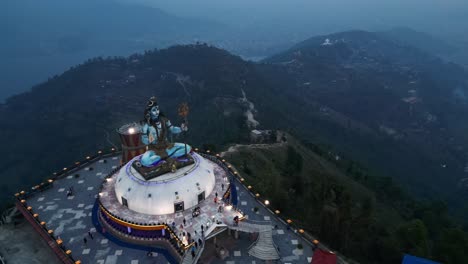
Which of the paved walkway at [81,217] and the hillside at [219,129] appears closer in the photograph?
the paved walkway at [81,217]

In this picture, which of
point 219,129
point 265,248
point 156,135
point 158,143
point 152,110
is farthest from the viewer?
point 219,129

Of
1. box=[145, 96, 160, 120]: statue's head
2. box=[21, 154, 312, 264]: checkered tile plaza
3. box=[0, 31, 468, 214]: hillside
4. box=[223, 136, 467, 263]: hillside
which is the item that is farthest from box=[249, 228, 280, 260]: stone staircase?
box=[0, 31, 468, 214]: hillside

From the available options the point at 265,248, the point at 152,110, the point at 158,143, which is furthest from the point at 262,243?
the point at 152,110

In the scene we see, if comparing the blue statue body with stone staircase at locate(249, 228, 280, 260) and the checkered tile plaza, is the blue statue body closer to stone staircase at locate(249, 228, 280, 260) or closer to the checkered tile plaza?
the checkered tile plaza

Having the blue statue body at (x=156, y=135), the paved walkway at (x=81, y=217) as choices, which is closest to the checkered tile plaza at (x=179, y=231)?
the paved walkway at (x=81, y=217)

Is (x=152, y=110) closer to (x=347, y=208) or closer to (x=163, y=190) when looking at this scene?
(x=163, y=190)

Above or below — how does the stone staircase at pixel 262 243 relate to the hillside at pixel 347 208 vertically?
above

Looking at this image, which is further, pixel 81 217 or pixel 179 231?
pixel 81 217

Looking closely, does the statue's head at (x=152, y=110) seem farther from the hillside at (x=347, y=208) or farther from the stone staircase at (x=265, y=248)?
the stone staircase at (x=265, y=248)

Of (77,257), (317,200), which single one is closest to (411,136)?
(317,200)
